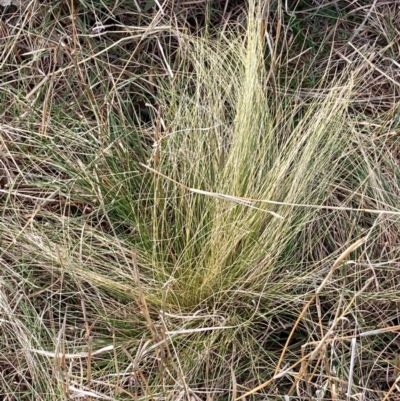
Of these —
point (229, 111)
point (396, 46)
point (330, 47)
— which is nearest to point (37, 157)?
point (229, 111)

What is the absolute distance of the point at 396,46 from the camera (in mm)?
1632

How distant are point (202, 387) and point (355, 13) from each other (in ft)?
2.88

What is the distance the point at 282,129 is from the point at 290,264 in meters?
0.27

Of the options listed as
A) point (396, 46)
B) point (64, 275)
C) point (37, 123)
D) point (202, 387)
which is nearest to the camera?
point (202, 387)

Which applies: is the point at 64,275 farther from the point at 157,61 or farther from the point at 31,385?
the point at 157,61

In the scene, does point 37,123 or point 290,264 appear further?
point 37,123

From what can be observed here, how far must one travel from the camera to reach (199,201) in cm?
140

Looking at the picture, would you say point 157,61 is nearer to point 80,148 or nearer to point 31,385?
point 80,148

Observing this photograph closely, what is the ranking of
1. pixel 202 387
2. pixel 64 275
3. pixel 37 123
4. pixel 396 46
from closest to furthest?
pixel 202 387, pixel 64 275, pixel 37 123, pixel 396 46

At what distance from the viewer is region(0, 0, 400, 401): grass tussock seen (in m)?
1.33

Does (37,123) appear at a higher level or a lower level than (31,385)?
higher

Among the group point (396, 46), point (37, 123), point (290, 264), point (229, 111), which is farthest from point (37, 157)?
point (396, 46)

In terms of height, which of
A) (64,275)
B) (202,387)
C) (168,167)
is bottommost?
(202,387)

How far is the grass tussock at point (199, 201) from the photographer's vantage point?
4.35 ft
